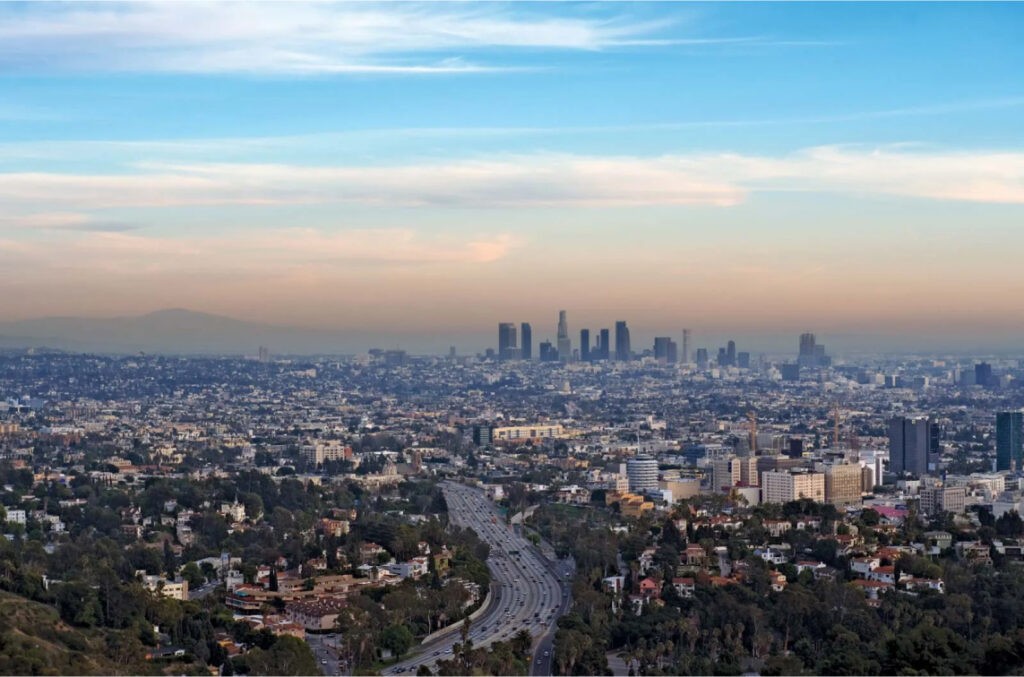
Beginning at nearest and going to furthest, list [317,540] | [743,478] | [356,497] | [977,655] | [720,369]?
[977,655]
[317,540]
[356,497]
[743,478]
[720,369]

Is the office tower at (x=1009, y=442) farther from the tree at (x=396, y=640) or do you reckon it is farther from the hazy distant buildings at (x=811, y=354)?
the hazy distant buildings at (x=811, y=354)

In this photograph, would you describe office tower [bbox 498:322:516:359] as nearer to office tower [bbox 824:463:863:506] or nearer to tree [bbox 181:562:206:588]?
office tower [bbox 824:463:863:506]

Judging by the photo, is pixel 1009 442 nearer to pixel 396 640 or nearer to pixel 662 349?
pixel 396 640

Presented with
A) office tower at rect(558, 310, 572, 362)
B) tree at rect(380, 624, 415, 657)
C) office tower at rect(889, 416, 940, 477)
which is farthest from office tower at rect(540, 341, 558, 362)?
tree at rect(380, 624, 415, 657)

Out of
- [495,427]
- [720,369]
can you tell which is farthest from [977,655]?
[720,369]

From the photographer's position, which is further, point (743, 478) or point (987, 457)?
point (987, 457)

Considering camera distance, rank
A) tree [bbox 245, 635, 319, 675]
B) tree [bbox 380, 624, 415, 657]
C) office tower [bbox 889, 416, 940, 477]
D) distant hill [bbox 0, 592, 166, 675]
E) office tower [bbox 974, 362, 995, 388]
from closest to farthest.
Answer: distant hill [bbox 0, 592, 166, 675]
tree [bbox 245, 635, 319, 675]
tree [bbox 380, 624, 415, 657]
office tower [bbox 889, 416, 940, 477]
office tower [bbox 974, 362, 995, 388]

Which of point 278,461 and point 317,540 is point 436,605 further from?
point 278,461
